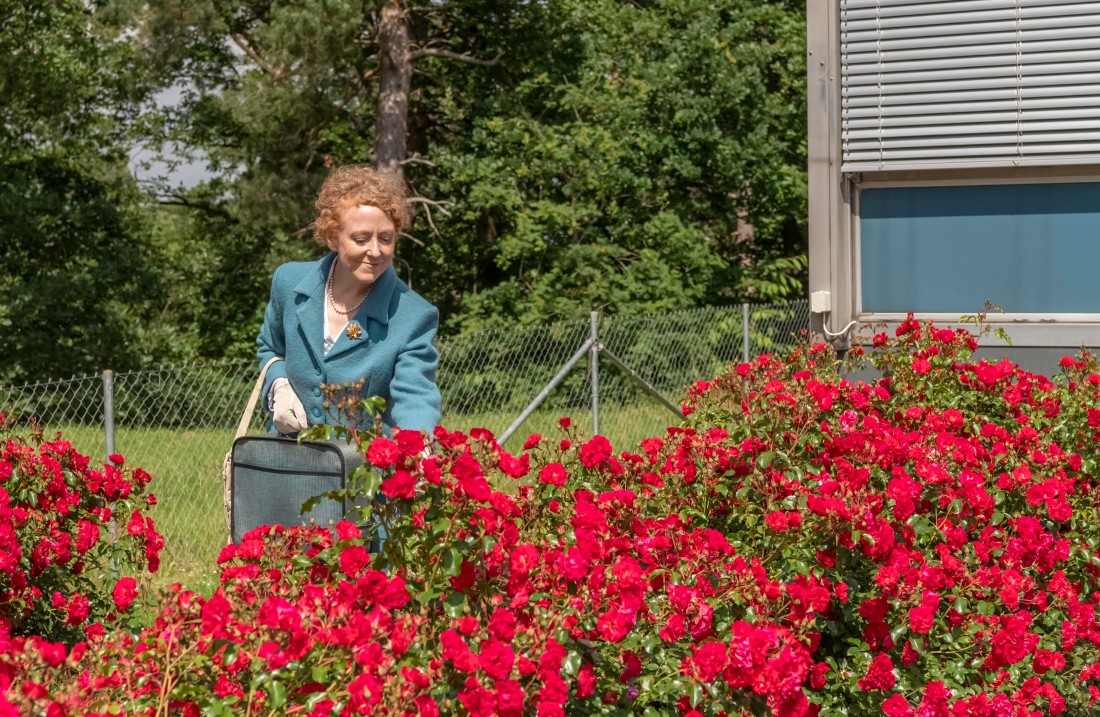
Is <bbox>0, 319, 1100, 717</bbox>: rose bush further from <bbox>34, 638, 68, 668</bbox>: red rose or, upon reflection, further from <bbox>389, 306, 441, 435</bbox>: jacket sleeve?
<bbox>389, 306, 441, 435</bbox>: jacket sleeve

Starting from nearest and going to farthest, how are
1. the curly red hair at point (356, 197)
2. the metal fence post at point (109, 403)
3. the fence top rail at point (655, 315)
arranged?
the curly red hair at point (356, 197) < the metal fence post at point (109, 403) < the fence top rail at point (655, 315)

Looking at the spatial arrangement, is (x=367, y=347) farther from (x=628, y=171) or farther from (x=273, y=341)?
(x=628, y=171)

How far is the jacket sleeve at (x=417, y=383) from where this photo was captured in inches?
143

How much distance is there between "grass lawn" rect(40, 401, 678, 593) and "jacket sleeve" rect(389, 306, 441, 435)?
4.35ft

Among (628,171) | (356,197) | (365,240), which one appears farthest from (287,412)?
(628,171)

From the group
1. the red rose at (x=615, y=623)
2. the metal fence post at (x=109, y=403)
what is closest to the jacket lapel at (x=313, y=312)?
the red rose at (x=615, y=623)

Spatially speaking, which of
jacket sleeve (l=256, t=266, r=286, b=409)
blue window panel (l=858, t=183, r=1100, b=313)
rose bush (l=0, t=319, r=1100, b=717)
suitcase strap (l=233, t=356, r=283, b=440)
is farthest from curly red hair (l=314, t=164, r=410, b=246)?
blue window panel (l=858, t=183, r=1100, b=313)

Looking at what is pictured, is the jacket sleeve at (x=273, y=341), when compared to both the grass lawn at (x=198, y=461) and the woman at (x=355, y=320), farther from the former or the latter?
the grass lawn at (x=198, y=461)

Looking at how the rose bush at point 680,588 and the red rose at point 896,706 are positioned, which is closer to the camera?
the rose bush at point 680,588

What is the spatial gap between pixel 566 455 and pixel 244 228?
14.8 m

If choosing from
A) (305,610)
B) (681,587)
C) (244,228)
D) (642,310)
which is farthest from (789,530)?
(244,228)

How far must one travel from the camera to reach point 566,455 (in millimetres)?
4055

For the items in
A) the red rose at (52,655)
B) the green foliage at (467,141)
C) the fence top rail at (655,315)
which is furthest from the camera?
the green foliage at (467,141)

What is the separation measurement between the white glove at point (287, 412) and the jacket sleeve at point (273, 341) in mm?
75
